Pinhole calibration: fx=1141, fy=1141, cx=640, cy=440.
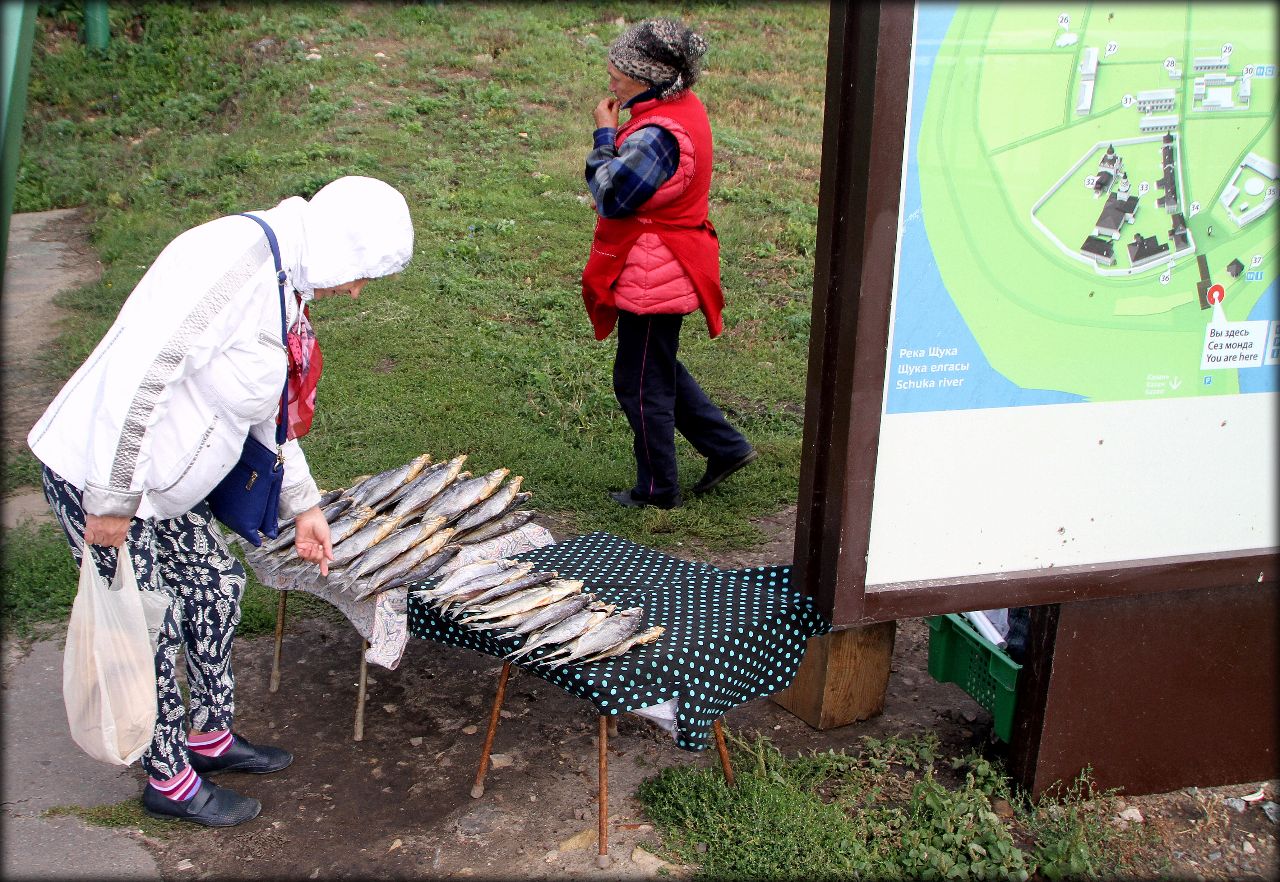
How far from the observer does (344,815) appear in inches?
131

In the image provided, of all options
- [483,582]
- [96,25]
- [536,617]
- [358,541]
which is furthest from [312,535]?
[96,25]

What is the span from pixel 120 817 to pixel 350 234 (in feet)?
5.98

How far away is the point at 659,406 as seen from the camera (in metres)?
5.02

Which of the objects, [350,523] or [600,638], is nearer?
[600,638]

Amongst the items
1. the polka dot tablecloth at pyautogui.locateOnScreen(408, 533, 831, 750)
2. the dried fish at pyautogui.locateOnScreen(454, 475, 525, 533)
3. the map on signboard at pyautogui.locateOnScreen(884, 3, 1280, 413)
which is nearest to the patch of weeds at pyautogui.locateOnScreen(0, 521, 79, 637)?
the dried fish at pyautogui.locateOnScreen(454, 475, 525, 533)

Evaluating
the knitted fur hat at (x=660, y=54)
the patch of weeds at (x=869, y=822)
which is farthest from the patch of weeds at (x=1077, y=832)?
the knitted fur hat at (x=660, y=54)

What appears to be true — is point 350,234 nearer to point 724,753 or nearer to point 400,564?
point 400,564

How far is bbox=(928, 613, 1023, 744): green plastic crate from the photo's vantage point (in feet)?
11.4

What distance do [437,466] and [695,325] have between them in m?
3.71

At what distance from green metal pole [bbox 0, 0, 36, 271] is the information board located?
6.64ft

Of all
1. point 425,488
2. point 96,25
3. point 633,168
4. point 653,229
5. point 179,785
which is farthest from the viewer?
point 96,25

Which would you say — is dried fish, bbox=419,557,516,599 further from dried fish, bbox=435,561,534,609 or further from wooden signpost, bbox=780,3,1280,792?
wooden signpost, bbox=780,3,1280,792

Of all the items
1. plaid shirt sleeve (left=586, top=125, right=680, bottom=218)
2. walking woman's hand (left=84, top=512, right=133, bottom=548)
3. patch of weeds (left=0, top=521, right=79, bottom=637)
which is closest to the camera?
walking woman's hand (left=84, top=512, right=133, bottom=548)

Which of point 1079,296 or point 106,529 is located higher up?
point 1079,296
